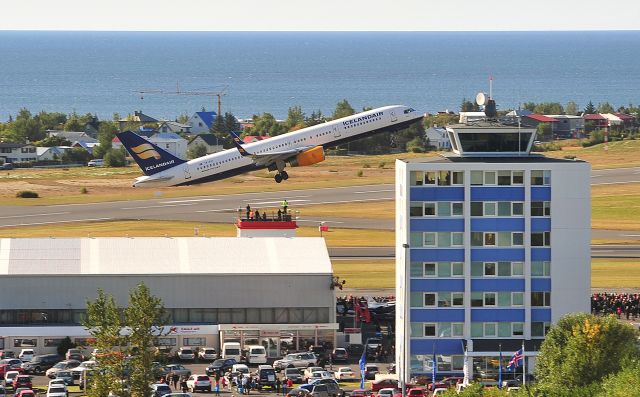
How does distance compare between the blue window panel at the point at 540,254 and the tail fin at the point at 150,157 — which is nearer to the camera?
the blue window panel at the point at 540,254

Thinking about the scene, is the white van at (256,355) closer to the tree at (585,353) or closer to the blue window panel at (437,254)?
the blue window panel at (437,254)

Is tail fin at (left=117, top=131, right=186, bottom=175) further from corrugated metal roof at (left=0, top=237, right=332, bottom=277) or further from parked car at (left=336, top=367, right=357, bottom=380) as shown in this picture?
parked car at (left=336, top=367, right=357, bottom=380)

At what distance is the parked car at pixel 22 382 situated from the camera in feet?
320

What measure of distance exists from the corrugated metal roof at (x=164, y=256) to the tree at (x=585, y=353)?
3390 centimetres

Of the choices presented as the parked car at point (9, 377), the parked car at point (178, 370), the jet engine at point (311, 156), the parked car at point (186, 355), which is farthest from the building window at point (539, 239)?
the jet engine at point (311, 156)

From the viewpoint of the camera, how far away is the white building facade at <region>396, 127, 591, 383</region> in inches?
4063

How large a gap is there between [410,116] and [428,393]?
81.4 m

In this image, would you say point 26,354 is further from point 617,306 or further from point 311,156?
point 311,156

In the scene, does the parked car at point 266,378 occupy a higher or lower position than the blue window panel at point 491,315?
lower

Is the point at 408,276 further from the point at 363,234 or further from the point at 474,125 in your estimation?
the point at 363,234

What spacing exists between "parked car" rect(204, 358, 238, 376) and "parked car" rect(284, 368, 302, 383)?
184 inches

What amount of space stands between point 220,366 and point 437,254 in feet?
55.0

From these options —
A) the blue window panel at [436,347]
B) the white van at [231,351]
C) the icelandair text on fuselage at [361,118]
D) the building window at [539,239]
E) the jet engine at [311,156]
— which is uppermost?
the icelandair text on fuselage at [361,118]

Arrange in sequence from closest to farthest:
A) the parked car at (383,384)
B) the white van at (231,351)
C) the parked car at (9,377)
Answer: the parked car at (383,384)
the parked car at (9,377)
the white van at (231,351)
